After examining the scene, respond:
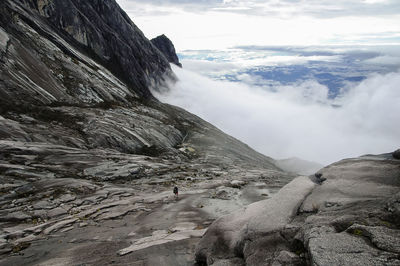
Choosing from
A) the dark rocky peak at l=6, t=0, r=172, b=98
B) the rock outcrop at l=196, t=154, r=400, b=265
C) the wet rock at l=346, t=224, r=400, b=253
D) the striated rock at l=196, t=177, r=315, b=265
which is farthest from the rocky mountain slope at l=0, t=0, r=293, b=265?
the wet rock at l=346, t=224, r=400, b=253

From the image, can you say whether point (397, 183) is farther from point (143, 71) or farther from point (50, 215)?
point (143, 71)

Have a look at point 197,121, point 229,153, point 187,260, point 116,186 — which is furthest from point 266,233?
point 197,121

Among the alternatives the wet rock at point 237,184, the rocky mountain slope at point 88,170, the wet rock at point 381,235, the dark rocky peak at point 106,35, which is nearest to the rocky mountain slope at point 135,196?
the wet rock at point 381,235

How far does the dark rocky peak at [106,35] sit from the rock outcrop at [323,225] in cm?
11019

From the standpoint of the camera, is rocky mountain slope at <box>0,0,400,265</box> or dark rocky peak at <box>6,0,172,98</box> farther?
dark rocky peak at <box>6,0,172,98</box>

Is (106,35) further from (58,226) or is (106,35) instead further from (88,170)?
(58,226)

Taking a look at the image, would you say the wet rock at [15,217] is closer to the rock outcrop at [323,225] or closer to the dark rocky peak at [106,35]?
the rock outcrop at [323,225]

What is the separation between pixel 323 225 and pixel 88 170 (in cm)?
3692

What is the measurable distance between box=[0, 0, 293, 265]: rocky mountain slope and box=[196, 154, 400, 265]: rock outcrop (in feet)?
11.7

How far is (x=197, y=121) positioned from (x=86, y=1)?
297 feet

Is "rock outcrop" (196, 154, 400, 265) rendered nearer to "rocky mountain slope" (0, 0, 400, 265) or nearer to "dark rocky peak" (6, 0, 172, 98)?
"rocky mountain slope" (0, 0, 400, 265)

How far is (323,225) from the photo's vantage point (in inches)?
548

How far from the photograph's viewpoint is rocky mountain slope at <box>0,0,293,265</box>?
21234mm

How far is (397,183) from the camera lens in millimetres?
17172
